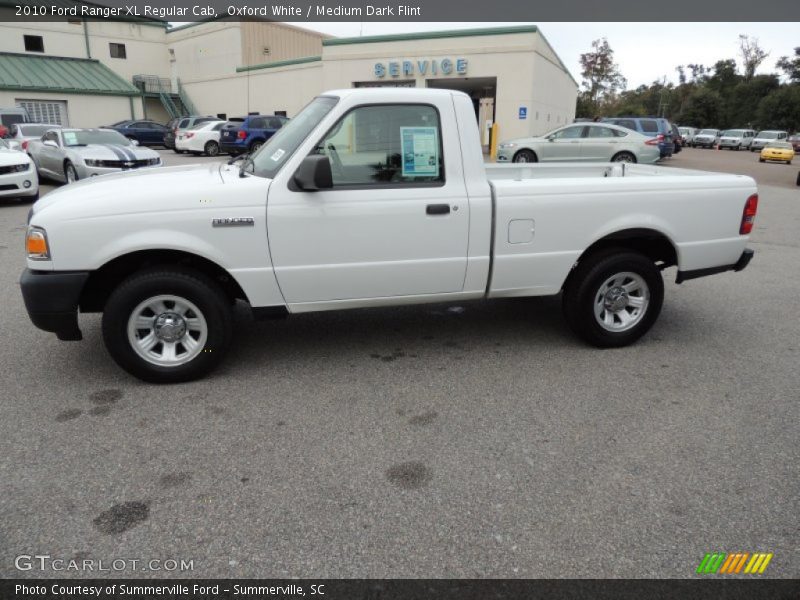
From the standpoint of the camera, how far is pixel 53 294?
3.68 metres

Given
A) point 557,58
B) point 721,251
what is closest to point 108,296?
point 721,251

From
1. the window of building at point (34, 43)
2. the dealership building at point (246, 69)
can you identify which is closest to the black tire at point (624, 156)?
the dealership building at point (246, 69)

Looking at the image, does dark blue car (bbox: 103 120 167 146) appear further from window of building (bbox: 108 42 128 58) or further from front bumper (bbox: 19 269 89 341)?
front bumper (bbox: 19 269 89 341)

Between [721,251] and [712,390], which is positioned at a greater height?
[721,251]

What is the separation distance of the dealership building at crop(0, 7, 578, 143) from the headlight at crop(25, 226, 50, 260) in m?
27.9

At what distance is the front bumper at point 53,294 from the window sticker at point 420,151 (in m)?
2.23

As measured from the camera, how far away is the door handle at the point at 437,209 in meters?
4.05

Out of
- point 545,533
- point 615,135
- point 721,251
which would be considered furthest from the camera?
point 615,135

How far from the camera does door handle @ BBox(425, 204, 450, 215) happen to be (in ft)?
13.3

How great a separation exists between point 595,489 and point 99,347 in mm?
3833

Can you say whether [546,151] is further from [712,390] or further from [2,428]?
[2,428]

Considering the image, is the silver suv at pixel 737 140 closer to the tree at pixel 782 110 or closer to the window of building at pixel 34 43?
the tree at pixel 782 110

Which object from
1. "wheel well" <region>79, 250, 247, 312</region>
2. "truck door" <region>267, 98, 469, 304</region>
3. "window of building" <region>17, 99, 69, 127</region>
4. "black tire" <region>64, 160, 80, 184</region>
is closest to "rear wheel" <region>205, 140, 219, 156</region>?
"black tire" <region>64, 160, 80, 184</region>

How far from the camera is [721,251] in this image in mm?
4793
